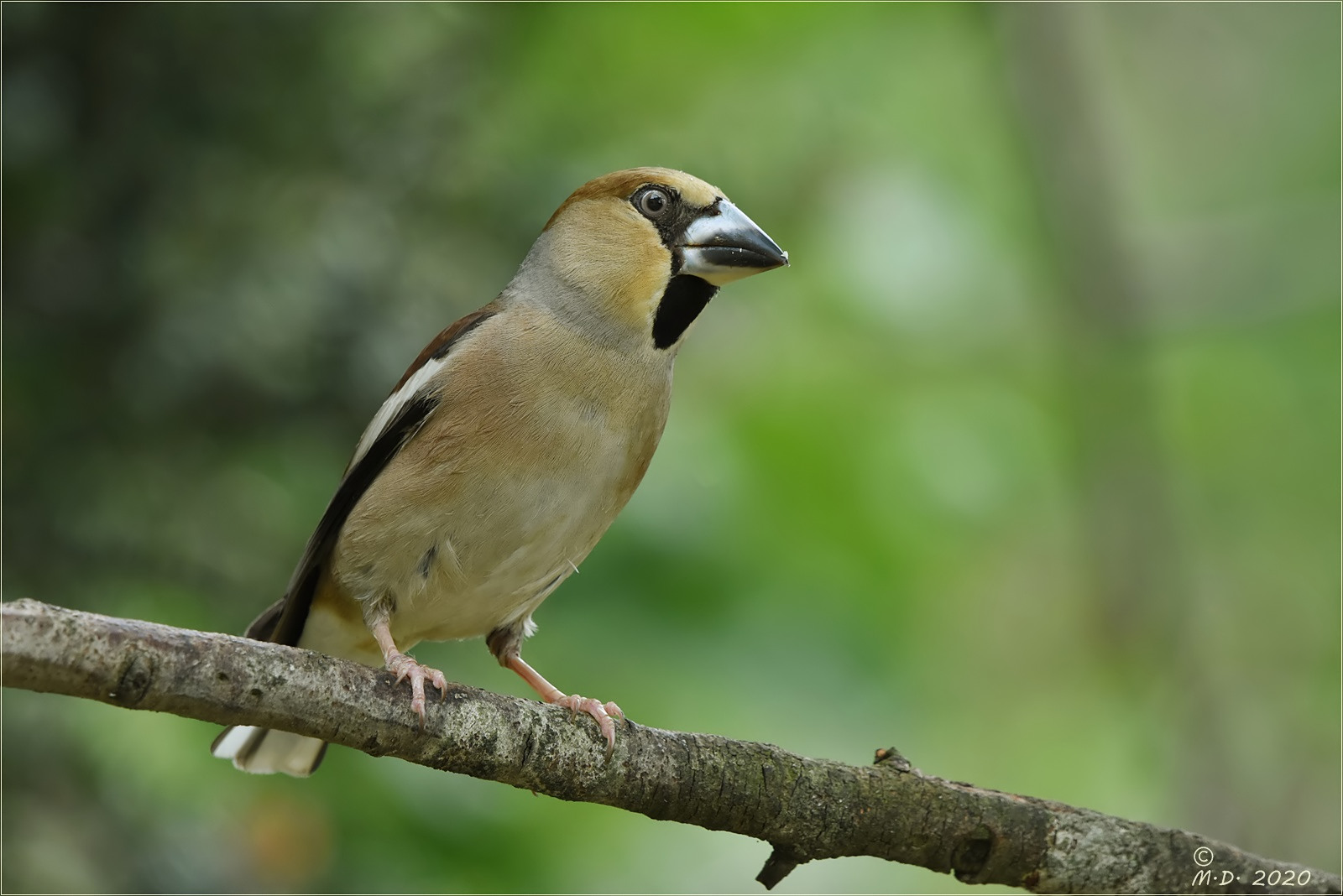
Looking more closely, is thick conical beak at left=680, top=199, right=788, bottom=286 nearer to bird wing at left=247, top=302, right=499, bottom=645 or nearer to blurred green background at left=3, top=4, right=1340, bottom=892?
bird wing at left=247, top=302, right=499, bottom=645

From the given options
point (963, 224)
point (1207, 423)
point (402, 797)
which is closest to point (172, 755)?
point (402, 797)

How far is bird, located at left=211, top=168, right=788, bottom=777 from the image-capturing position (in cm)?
339

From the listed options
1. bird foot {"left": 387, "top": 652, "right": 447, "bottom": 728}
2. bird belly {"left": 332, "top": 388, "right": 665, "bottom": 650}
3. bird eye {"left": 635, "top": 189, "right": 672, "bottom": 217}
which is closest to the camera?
bird foot {"left": 387, "top": 652, "right": 447, "bottom": 728}

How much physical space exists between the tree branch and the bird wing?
3.23 ft

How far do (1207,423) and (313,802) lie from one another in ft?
15.9

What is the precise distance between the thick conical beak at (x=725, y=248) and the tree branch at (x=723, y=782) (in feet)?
4.46

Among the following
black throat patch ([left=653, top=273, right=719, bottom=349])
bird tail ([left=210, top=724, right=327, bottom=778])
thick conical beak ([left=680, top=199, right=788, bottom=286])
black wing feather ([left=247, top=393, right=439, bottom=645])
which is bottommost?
bird tail ([left=210, top=724, right=327, bottom=778])

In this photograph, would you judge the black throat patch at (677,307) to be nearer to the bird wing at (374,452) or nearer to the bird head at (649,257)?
the bird head at (649,257)

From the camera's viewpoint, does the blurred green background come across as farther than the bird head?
Yes

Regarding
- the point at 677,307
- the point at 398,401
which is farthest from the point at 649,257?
the point at 398,401

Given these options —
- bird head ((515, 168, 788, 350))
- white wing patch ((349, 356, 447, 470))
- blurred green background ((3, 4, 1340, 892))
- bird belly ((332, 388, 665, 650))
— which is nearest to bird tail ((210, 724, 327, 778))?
blurred green background ((3, 4, 1340, 892))

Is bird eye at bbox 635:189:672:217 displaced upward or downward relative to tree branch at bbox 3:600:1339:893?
upward

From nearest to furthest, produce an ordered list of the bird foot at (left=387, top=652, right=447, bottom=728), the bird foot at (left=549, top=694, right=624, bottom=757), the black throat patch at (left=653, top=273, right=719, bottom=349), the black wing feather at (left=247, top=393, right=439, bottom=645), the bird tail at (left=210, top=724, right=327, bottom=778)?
1. the bird foot at (left=387, top=652, right=447, bottom=728)
2. the bird foot at (left=549, top=694, right=624, bottom=757)
3. the black wing feather at (left=247, top=393, right=439, bottom=645)
4. the black throat patch at (left=653, top=273, right=719, bottom=349)
5. the bird tail at (left=210, top=724, right=327, bottom=778)

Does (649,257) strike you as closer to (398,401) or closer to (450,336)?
(450,336)
